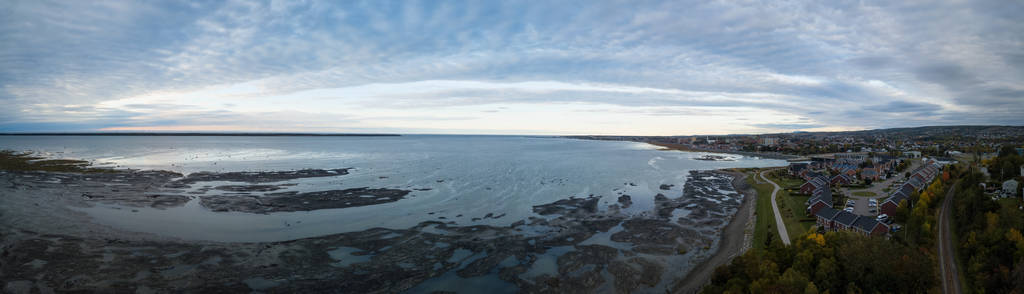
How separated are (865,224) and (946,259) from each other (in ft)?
11.1

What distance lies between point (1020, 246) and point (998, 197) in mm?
18783

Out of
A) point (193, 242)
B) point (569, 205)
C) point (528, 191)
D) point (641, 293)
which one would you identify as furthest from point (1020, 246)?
point (193, 242)

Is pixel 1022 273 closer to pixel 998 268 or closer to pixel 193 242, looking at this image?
pixel 998 268

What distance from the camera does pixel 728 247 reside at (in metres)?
23.4

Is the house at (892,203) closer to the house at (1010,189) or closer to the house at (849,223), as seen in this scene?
the house at (849,223)

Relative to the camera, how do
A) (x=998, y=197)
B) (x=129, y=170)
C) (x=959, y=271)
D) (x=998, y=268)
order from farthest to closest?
1. (x=129, y=170)
2. (x=998, y=197)
3. (x=959, y=271)
4. (x=998, y=268)

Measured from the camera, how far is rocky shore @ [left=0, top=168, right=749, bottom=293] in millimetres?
17516

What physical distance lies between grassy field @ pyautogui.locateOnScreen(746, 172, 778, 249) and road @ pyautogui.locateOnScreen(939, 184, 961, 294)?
6.63m

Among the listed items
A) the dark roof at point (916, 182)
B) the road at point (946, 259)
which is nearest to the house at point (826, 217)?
the road at point (946, 259)

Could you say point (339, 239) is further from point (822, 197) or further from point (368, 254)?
point (822, 197)

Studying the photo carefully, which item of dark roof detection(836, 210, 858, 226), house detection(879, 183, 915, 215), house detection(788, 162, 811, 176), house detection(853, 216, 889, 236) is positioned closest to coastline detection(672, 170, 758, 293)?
dark roof detection(836, 210, 858, 226)

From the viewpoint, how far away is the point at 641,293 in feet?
57.5

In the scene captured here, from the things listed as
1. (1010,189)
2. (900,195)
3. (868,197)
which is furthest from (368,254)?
(1010,189)

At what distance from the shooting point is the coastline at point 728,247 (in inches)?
724
